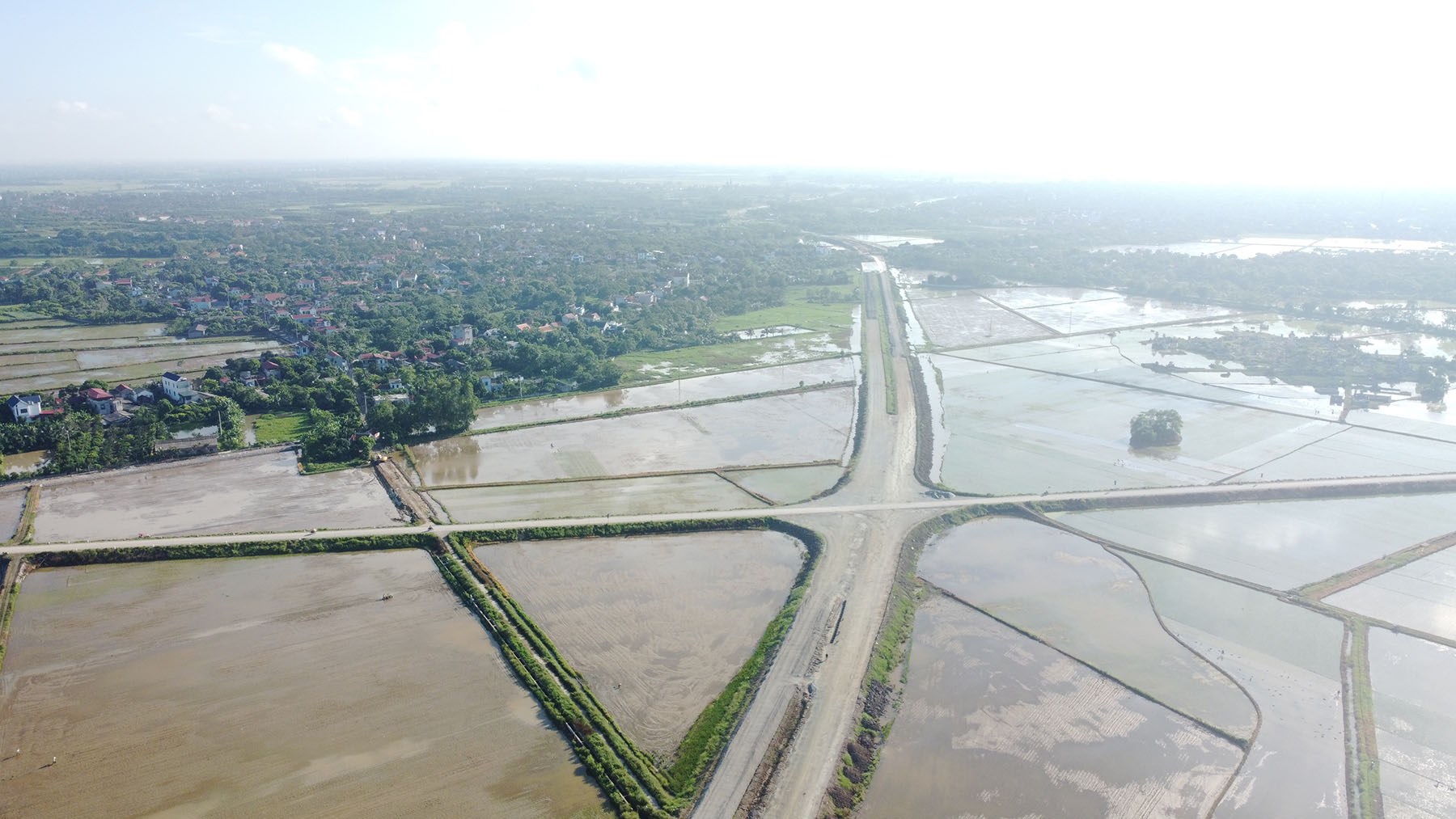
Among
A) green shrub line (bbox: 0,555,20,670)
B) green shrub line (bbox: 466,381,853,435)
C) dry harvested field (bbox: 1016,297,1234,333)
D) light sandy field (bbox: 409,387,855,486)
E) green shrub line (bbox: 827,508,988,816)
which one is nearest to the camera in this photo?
green shrub line (bbox: 827,508,988,816)

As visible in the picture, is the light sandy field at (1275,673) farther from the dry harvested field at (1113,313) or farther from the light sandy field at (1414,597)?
the dry harvested field at (1113,313)

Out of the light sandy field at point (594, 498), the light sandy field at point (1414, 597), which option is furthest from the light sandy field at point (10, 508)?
the light sandy field at point (1414, 597)

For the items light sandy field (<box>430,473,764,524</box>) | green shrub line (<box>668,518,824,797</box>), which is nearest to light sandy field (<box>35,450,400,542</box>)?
light sandy field (<box>430,473,764,524</box>)

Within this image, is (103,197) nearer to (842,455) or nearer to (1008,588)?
(842,455)

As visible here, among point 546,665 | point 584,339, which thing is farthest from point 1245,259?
point 546,665

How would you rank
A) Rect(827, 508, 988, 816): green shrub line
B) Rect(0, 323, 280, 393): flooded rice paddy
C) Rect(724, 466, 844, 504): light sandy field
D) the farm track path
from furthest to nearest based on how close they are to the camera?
Rect(0, 323, 280, 393): flooded rice paddy → Rect(724, 466, 844, 504): light sandy field → the farm track path → Rect(827, 508, 988, 816): green shrub line

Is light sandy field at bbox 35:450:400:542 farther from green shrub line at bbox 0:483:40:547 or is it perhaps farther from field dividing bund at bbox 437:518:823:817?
field dividing bund at bbox 437:518:823:817
